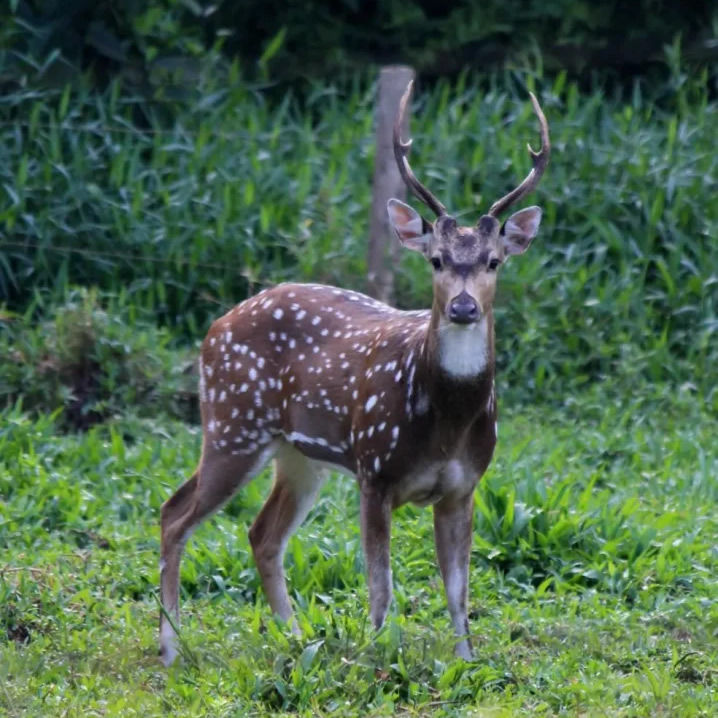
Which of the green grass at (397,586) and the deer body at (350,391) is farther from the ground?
the deer body at (350,391)

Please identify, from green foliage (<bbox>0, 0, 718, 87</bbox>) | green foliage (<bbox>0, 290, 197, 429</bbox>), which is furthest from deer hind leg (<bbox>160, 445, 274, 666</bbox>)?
green foliage (<bbox>0, 0, 718, 87</bbox>)

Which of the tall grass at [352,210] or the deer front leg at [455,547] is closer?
the deer front leg at [455,547]

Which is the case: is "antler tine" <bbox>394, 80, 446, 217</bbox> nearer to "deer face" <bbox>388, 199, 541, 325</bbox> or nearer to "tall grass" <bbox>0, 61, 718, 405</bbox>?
"deer face" <bbox>388, 199, 541, 325</bbox>

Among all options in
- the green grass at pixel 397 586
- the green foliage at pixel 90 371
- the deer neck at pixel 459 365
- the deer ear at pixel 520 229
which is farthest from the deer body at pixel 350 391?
the green foliage at pixel 90 371

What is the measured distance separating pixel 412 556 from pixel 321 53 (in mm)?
6012

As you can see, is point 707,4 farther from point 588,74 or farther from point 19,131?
point 19,131

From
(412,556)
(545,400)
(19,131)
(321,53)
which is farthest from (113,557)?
(321,53)

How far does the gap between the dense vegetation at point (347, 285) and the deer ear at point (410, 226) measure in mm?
1391

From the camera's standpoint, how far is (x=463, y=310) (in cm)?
517

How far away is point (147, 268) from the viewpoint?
952cm

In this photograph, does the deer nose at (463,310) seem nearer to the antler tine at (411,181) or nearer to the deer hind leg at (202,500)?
the antler tine at (411,181)

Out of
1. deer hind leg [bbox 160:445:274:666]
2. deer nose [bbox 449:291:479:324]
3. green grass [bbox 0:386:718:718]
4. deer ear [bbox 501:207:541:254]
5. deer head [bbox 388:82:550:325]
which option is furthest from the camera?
deer hind leg [bbox 160:445:274:666]

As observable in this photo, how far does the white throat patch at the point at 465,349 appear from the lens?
5.37 metres

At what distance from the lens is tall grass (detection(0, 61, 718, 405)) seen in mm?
9180
